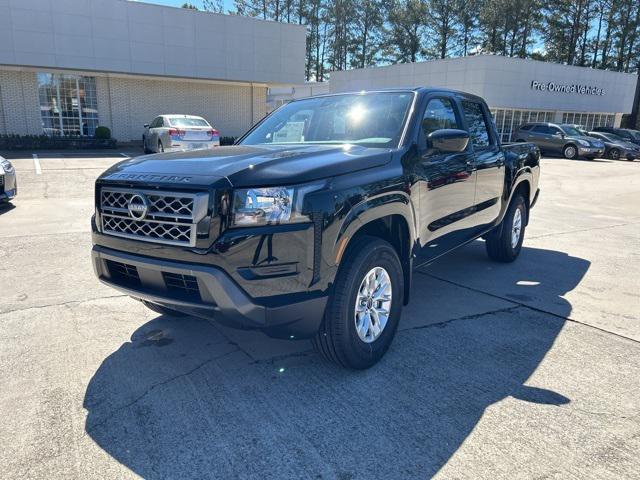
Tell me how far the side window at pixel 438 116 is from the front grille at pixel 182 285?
2.25 metres

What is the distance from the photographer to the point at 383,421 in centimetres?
281

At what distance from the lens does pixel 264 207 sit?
8.96 feet

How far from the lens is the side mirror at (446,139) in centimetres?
378

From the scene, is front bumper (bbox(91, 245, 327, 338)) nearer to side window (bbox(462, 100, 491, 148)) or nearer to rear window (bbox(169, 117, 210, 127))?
side window (bbox(462, 100, 491, 148))

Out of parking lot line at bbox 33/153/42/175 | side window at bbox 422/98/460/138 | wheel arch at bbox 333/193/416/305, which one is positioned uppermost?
side window at bbox 422/98/460/138

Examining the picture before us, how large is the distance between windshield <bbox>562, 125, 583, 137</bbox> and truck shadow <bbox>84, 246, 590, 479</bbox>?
2484 centimetres

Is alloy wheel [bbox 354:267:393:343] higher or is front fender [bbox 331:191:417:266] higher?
front fender [bbox 331:191:417:266]

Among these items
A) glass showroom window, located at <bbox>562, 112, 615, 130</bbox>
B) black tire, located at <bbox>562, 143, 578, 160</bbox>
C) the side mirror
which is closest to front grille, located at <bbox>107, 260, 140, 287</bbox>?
the side mirror

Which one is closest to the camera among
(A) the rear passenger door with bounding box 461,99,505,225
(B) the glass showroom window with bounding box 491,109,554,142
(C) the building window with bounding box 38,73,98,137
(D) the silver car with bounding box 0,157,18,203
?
(A) the rear passenger door with bounding box 461,99,505,225

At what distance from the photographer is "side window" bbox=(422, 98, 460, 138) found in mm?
4109

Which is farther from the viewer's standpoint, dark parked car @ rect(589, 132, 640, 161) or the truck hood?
dark parked car @ rect(589, 132, 640, 161)

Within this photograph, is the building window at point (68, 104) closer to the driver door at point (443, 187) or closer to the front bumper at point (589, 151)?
the driver door at point (443, 187)

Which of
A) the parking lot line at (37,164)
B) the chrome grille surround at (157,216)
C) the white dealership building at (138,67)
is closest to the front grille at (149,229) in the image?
the chrome grille surround at (157,216)

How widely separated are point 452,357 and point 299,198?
69.2 inches
